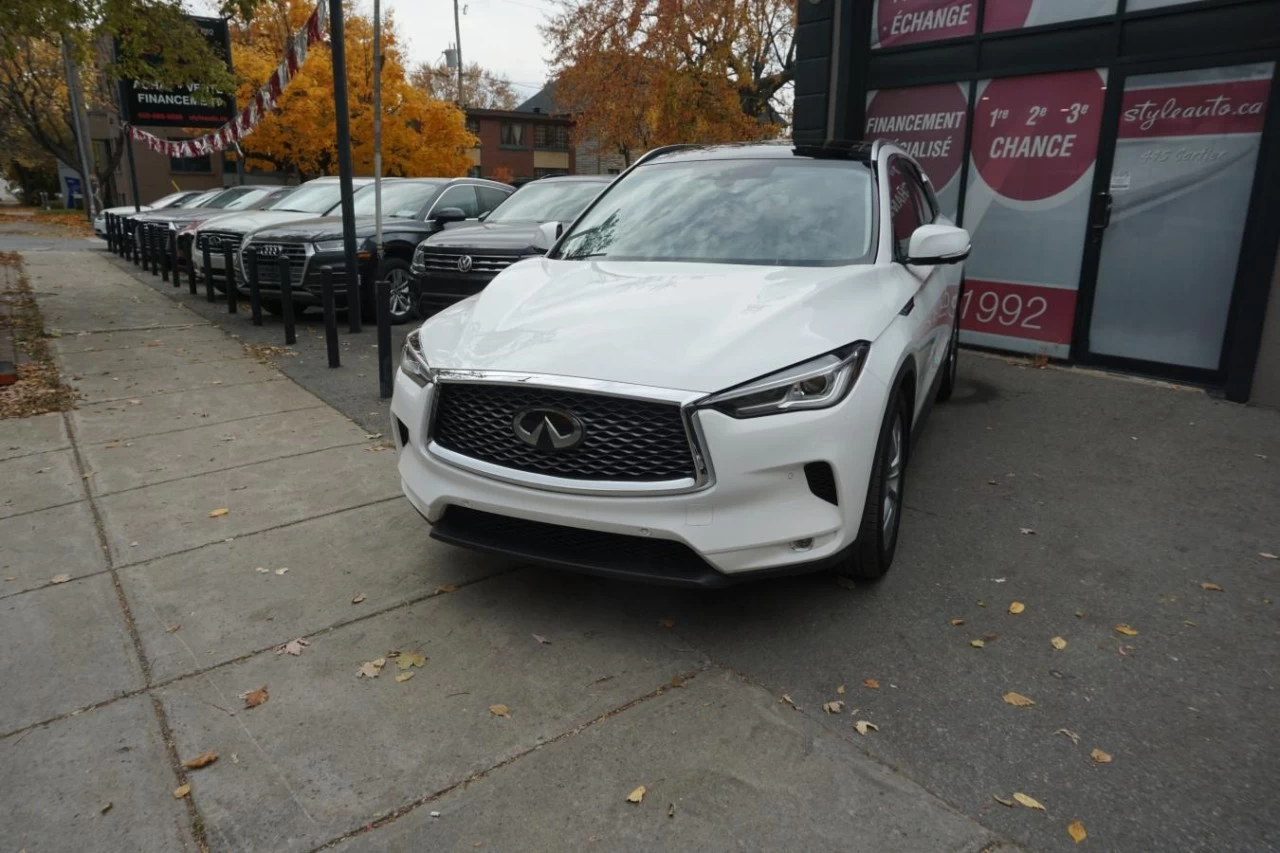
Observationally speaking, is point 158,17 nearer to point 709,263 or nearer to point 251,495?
point 251,495

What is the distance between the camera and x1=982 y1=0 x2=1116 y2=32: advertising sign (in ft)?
23.7

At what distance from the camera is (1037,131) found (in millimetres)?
7770

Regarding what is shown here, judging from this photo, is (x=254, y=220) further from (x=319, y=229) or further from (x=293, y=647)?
(x=293, y=647)

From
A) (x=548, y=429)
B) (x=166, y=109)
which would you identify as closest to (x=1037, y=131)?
(x=548, y=429)

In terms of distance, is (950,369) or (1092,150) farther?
(1092,150)

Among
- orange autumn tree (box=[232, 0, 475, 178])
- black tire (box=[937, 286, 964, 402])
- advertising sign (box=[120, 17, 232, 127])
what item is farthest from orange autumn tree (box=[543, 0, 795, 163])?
black tire (box=[937, 286, 964, 402])

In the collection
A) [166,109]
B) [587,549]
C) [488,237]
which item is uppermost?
[166,109]

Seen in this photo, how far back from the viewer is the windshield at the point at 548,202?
32.9ft

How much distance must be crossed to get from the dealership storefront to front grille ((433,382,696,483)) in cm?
553

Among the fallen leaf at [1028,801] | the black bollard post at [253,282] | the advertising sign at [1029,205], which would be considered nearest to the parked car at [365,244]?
the black bollard post at [253,282]

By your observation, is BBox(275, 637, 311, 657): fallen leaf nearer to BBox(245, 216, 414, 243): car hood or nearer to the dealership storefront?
the dealership storefront

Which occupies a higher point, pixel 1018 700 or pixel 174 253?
pixel 174 253

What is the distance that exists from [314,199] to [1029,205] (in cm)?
989

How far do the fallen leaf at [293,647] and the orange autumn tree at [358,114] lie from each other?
24.9 m
